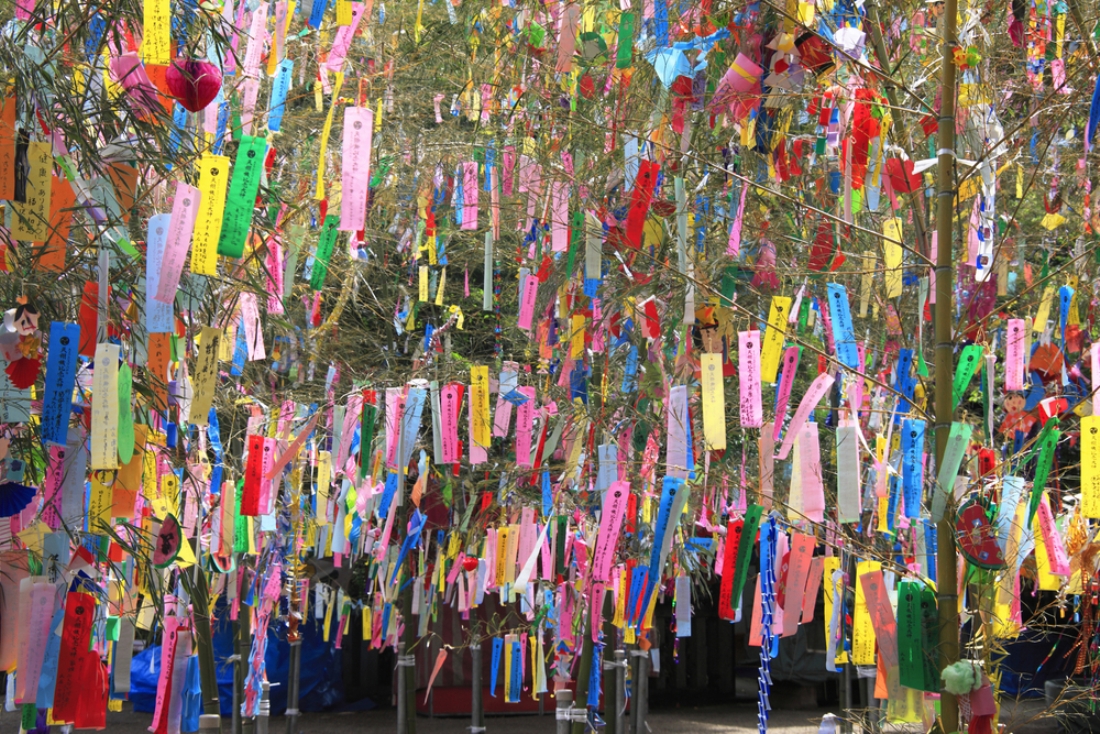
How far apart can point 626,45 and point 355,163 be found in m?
1.07

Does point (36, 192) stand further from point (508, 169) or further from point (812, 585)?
point (812, 585)

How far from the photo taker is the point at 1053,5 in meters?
3.44

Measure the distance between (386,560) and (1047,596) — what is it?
516cm

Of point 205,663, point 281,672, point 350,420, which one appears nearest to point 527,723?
point 281,672

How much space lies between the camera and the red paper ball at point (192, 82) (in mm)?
2486

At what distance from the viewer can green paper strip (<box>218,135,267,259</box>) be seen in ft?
8.11

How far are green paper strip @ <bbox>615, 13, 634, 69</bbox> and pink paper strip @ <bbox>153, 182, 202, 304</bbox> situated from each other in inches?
60.0

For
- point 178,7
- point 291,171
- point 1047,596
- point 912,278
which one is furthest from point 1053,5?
point 1047,596

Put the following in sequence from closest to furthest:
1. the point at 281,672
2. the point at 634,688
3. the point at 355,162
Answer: the point at 355,162 → the point at 634,688 → the point at 281,672

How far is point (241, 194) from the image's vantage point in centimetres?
248

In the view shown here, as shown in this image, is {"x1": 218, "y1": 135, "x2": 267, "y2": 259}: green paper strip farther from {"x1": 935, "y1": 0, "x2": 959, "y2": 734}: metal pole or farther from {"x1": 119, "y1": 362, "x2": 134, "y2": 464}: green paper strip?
{"x1": 935, "y1": 0, "x2": 959, "y2": 734}: metal pole

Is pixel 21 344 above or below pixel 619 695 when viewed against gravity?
above

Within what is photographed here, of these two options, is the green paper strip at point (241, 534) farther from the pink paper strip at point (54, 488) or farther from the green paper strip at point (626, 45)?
the green paper strip at point (626, 45)

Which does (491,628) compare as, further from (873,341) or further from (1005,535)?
(1005,535)
